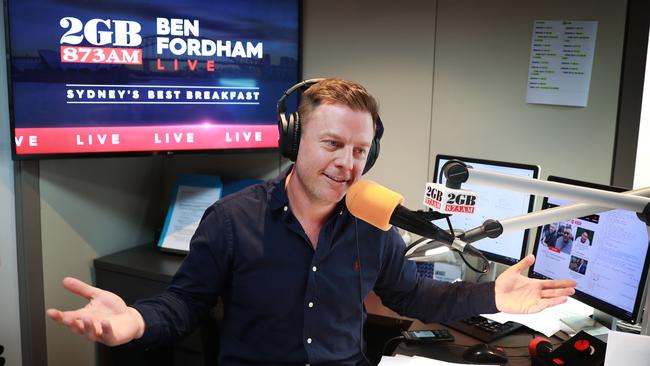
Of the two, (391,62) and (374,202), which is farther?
(391,62)

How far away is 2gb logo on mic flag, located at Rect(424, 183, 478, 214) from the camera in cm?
94

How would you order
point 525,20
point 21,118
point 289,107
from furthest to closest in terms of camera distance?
point 289,107 < point 525,20 < point 21,118

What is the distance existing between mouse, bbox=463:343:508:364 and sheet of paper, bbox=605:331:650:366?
0.49 metres

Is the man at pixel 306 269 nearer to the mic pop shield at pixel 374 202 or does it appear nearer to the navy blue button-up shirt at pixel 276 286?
the navy blue button-up shirt at pixel 276 286

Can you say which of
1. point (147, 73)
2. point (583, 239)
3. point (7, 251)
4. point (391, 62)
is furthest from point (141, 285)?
point (583, 239)

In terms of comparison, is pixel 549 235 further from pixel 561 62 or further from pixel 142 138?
pixel 142 138

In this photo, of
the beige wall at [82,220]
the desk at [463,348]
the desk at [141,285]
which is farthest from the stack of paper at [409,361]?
the beige wall at [82,220]

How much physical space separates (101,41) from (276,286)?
1.19m

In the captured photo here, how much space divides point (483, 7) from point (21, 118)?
173 cm

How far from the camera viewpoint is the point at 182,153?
93.4 inches

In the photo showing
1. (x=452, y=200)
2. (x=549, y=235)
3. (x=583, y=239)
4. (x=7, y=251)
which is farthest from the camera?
(x=7, y=251)

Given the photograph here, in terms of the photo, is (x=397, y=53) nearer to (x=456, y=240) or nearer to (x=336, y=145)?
(x=336, y=145)

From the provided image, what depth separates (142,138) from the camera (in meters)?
2.29

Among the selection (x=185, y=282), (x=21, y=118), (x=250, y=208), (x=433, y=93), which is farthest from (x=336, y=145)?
(x=21, y=118)
